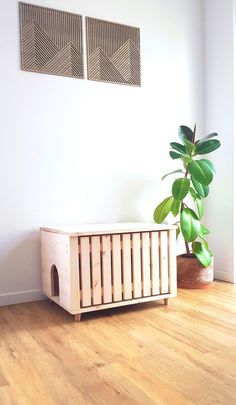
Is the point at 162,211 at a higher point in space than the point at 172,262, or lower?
higher

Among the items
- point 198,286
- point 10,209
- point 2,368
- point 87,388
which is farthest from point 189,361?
point 10,209

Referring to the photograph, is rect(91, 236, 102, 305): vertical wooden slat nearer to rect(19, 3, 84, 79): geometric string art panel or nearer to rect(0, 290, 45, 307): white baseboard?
rect(0, 290, 45, 307): white baseboard

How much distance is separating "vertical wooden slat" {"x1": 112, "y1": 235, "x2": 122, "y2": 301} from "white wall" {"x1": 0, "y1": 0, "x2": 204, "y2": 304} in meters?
0.58

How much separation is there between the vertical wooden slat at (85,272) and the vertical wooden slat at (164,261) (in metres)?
0.54

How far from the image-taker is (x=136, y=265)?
90.1 inches

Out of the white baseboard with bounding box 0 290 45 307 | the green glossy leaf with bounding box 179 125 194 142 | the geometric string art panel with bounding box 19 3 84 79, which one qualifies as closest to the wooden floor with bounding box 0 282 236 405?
the white baseboard with bounding box 0 290 45 307

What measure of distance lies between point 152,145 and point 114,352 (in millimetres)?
1856

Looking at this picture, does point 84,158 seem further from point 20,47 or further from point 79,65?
point 20,47

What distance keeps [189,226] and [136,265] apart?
57cm

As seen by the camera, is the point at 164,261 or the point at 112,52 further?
the point at 112,52

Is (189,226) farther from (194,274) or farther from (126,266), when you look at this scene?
(126,266)

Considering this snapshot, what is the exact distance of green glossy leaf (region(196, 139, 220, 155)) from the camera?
8.89 feet

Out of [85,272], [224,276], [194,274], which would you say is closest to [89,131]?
[85,272]

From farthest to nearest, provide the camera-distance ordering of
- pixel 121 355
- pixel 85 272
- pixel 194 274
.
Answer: pixel 194 274 → pixel 85 272 → pixel 121 355
